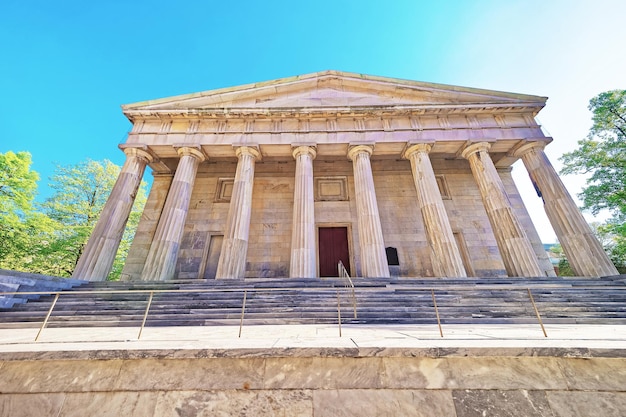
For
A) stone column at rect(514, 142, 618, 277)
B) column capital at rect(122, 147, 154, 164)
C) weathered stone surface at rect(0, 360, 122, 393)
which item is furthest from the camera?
column capital at rect(122, 147, 154, 164)

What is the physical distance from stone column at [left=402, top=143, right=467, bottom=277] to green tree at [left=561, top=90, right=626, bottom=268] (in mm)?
11231

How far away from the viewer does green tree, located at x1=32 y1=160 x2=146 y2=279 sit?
1619 cm

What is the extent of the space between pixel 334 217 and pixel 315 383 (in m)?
12.6

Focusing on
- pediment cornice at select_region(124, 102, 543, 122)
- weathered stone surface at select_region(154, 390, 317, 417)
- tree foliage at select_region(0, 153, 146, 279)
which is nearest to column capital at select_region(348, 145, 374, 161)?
pediment cornice at select_region(124, 102, 543, 122)

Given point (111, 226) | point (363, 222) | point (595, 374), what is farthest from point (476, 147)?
point (111, 226)

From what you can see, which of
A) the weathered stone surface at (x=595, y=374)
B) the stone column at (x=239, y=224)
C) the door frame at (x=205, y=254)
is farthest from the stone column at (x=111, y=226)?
the weathered stone surface at (x=595, y=374)

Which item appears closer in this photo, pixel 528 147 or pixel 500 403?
pixel 500 403

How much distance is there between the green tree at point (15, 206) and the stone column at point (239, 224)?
14.3 meters

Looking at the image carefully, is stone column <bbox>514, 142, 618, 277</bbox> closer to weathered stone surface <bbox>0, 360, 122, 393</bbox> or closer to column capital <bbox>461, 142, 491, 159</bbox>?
column capital <bbox>461, 142, 491, 159</bbox>

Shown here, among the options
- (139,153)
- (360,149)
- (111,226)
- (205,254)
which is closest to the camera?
(111,226)

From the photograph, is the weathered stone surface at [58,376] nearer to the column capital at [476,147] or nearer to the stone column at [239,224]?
the stone column at [239,224]

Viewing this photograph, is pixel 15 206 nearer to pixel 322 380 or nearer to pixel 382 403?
pixel 322 380

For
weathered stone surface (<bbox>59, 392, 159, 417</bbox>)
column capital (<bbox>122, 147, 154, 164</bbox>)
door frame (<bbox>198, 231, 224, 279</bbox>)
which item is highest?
column capital (<bbox>122, 147, 154, 164</bbox>)

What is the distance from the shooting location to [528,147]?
43.5ft
